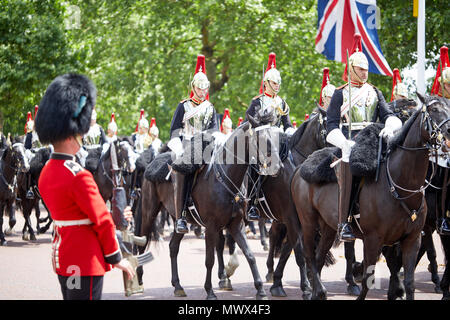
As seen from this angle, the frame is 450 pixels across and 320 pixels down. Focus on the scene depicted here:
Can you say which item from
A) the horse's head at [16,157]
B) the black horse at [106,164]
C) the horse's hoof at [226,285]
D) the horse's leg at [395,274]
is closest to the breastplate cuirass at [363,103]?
the horse's leg at [395,274]

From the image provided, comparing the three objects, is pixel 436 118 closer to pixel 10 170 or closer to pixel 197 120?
pixel 197 120

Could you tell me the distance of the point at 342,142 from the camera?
7582mm

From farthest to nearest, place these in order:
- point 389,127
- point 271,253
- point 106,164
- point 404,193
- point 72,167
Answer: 1. point 106,164
2. point 271,253
3. point 389,127
4. point 404,193
5. point 72,167

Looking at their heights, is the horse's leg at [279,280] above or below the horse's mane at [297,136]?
below

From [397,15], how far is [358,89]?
1227 centimetres

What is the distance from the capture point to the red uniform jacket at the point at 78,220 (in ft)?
14.3

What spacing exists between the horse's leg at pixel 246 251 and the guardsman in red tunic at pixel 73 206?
13.0 ft

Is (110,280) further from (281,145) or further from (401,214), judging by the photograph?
(401,214)

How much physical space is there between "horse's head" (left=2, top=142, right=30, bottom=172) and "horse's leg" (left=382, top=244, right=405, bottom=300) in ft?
31.4

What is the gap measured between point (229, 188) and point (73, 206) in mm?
4423

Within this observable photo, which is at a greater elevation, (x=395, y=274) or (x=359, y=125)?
(x=359, y=125)

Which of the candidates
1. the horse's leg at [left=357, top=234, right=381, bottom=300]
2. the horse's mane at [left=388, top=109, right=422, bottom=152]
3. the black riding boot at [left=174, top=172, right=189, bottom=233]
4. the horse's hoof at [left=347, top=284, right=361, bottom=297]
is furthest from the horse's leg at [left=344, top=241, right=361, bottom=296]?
the horse's mane at [left=388, top=109, right=422, bottom=152]

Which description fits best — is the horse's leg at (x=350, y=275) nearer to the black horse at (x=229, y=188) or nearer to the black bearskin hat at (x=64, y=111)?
the black horse at (x=229, y=188)

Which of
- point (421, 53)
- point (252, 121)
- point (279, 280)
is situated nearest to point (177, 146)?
point (252, 121)
